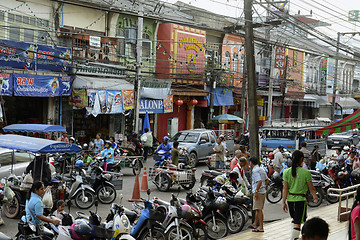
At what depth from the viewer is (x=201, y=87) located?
34.0m

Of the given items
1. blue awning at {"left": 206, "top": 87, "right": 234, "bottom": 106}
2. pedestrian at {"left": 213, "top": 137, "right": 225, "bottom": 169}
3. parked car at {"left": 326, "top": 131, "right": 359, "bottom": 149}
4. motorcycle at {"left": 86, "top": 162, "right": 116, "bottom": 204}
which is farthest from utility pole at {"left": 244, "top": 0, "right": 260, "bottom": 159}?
parked car at {"left": 326, "top": 131, "right": 359, "bottom": 149}

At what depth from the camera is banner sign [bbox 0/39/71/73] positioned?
1992cm

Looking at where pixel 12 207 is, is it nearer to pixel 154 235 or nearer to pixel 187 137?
pixel 154 235

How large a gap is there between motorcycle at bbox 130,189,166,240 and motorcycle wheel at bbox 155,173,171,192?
21.0 feet

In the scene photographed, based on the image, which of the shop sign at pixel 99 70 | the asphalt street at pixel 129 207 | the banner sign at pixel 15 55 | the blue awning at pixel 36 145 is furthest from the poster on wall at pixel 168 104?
the blue awning at pixel 36 145

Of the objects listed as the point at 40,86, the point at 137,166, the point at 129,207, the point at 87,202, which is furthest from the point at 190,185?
the point at 40,86

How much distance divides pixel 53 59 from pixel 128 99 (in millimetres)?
5034

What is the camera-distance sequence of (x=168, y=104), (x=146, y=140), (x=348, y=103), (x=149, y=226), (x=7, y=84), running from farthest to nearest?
(x=348, y=103), (x=168, y=104), (x=146, y=140), (x=7, y=84), (x=149, y=226)

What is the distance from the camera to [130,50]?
27.8 m

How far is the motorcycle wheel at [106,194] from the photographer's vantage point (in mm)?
12824

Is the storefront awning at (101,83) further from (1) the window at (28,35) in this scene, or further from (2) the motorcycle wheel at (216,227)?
(2) the motorcycle wheel at (216,227)

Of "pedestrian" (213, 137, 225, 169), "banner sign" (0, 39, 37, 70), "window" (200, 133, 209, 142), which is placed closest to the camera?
"pedestrian" (213, 137, 225, 169)

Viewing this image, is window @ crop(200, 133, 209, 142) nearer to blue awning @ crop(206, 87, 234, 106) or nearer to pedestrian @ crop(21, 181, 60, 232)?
blue awning @ crop(206, 87, 234, 106)

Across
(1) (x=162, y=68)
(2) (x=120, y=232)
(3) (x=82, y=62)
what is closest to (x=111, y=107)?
(3) (x=82, y=62)
